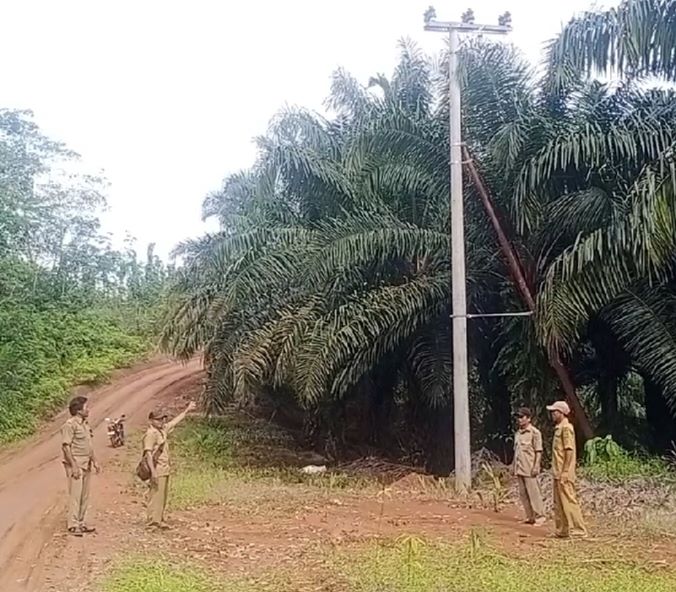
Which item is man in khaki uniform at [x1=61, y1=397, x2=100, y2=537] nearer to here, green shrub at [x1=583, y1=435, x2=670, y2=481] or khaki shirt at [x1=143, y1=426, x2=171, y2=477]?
khaki shirt at [x1=143, y1=426, x2=171, y2=477]

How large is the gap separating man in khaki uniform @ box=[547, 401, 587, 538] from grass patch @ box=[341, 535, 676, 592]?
0.61 m

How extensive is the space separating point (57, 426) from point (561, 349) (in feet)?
40.7

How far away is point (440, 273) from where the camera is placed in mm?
14820

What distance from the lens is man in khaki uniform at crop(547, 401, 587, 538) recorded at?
28.7ft

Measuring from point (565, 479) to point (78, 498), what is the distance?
16.8ft

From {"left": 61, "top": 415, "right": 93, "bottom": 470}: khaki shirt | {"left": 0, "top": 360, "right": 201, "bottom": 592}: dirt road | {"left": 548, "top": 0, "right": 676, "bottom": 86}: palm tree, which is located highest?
{"left": 548, "top": 0, "right": 676, "bottom": 86}: palm tree

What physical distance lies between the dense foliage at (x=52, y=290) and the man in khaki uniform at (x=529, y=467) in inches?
501

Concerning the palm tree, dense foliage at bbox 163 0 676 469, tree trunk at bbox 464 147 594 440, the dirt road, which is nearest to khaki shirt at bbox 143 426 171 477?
the dirt road

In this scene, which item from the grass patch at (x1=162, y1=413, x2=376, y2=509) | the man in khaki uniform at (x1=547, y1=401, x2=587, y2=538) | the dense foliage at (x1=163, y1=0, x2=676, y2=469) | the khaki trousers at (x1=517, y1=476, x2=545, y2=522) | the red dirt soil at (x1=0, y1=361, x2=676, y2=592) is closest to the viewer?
the red dirt soil at (x1=0, y1=361, x2=676, y2=592)

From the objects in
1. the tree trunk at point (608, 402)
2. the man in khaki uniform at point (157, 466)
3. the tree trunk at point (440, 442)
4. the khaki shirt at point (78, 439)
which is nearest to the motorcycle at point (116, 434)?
the tree trunk at point (440, 442)

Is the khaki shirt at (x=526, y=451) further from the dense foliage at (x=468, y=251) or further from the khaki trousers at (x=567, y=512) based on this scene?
the dense foliage at (x=468, y=251)

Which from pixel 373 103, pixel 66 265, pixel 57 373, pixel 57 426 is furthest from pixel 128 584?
pixel 66 265

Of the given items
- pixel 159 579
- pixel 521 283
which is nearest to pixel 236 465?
pixel 521 283

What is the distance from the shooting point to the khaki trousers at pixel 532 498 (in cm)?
970
